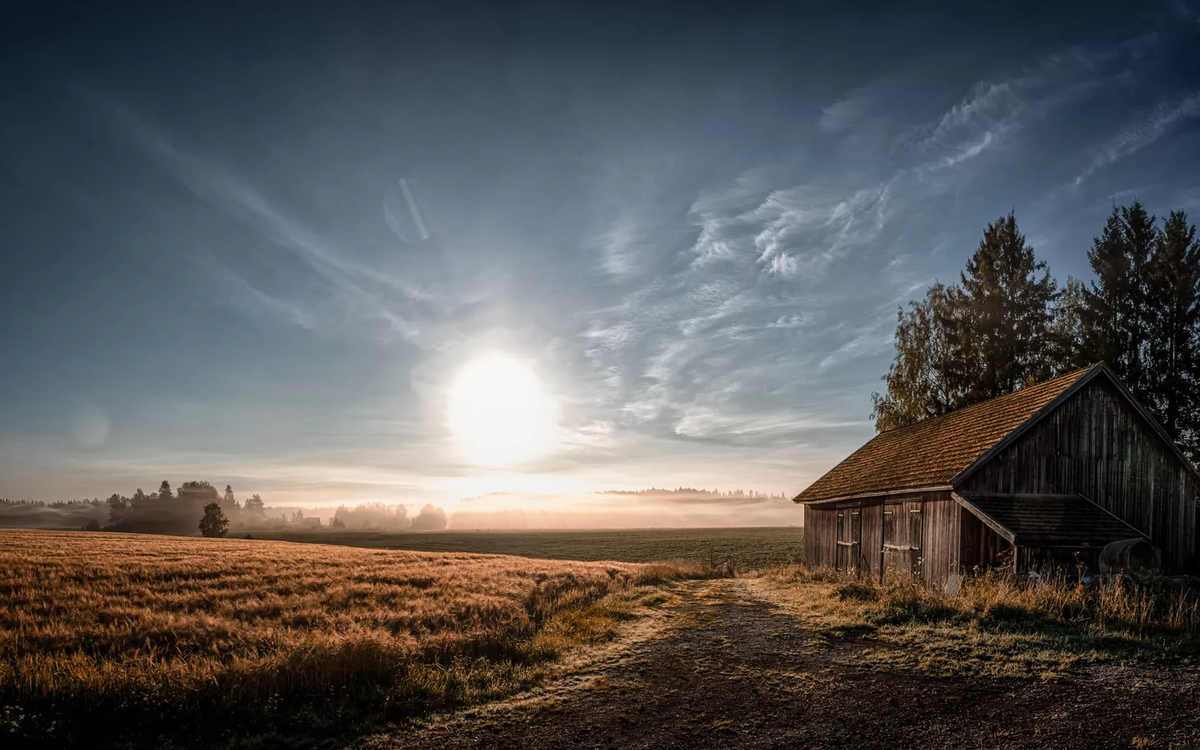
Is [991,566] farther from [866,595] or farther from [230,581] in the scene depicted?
[230,581]

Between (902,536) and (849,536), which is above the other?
(902,536)

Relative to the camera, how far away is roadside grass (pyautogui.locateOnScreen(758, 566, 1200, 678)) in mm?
9781

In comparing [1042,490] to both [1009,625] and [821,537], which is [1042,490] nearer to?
[1009,625]

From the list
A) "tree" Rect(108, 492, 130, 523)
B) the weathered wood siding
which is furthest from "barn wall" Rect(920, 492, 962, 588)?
"tree" Rect(108, 492, 130, 523)

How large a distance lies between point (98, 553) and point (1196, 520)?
4583cm

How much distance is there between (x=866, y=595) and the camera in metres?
16.2

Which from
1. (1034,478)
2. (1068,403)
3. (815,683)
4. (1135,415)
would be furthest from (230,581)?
(1135,415)

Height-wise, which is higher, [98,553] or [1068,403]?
[1068,403]

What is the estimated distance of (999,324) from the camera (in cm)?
3447

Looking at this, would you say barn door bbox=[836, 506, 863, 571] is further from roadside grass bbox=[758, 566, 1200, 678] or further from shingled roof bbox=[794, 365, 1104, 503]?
roadside grass bbox=[758, 566, 1200, 678]

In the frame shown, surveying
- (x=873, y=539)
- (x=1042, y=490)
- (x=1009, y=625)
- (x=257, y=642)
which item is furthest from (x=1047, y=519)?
(x=257, y=642)

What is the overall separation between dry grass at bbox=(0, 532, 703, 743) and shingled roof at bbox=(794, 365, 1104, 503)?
9763mm

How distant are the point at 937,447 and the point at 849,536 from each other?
5.04m

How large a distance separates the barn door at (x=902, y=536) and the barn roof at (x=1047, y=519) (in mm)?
2387
